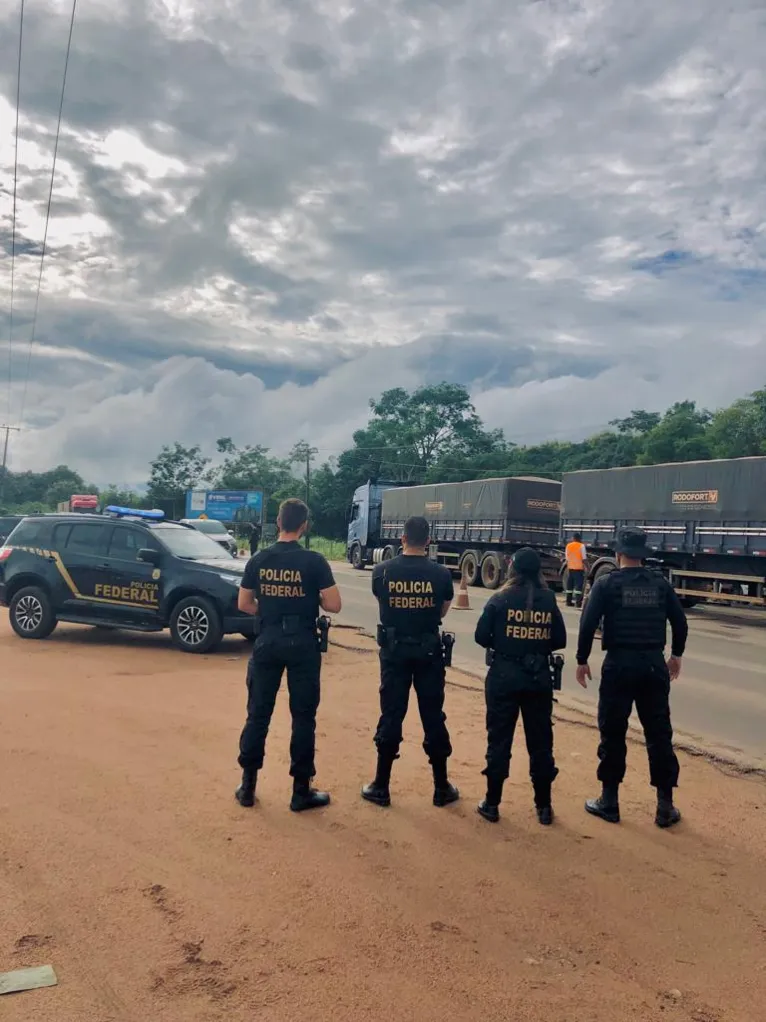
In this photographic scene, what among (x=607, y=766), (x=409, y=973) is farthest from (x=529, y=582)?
(x=409, y=973)

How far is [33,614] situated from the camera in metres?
11.2

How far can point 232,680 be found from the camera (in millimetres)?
8734

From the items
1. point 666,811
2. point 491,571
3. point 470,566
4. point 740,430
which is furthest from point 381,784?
point 740,430

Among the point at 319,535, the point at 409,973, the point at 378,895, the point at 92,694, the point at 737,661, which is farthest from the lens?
the point at 319,535

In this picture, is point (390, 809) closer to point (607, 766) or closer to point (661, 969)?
point (607, 766)

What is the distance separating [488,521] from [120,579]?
1523cm

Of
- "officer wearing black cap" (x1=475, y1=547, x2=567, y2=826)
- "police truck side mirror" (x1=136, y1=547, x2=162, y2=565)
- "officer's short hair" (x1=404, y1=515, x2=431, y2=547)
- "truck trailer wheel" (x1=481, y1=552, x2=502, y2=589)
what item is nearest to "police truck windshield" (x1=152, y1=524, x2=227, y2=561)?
"police truck side mirror" (x1=136, y1=547, x2=162, y2=565)

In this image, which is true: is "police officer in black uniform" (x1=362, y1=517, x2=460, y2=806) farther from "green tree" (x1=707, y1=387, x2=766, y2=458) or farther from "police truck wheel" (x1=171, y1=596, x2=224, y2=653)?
"green tree" (x1=707, y1=387, x2=766, y2=458)

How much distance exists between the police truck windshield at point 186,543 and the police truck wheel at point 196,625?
626 mm

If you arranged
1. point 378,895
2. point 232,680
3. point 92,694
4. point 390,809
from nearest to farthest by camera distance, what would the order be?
point 378,895
point 390,809
point 92,694
point 232,680

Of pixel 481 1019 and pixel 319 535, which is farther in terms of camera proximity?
pixel 319 535

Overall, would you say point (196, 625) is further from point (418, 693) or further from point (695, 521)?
point (695, 521)

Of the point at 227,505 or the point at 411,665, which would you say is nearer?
the point at 411,665

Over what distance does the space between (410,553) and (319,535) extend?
6121 centimetres
